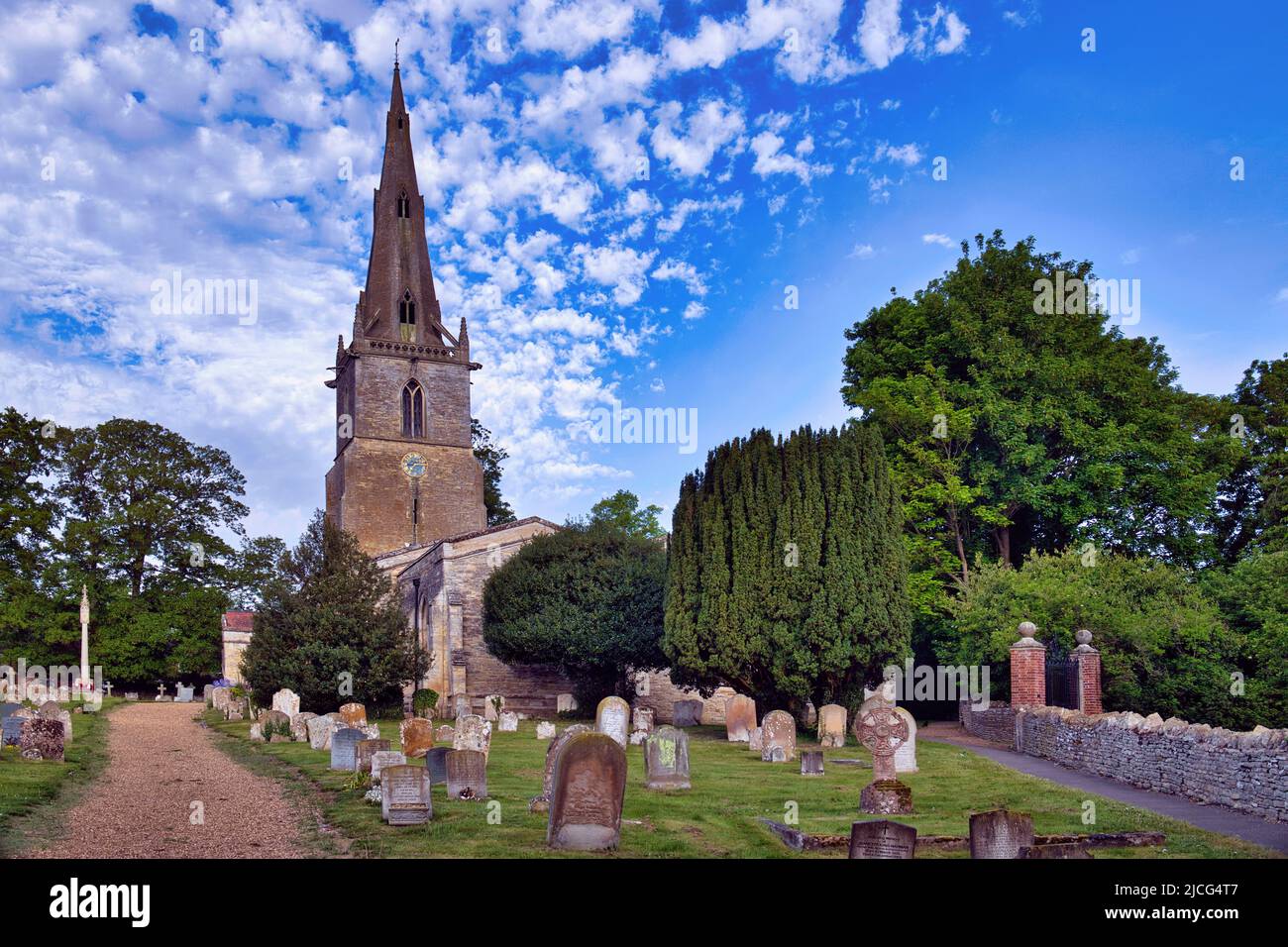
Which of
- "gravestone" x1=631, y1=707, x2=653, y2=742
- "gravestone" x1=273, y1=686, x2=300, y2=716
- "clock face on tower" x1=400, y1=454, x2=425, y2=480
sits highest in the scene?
"clock face on tower" x1=400, y1=454, x2=425, y2=480

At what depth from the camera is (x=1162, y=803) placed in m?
13.5

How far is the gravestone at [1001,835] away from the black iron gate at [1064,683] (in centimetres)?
1287

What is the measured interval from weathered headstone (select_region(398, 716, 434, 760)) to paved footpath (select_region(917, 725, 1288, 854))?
34.1ft

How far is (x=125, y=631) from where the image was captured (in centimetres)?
4753

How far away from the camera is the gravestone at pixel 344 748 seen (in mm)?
17656

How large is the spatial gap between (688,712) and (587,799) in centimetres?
2234

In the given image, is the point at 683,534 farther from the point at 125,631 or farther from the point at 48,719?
the point at 125,631

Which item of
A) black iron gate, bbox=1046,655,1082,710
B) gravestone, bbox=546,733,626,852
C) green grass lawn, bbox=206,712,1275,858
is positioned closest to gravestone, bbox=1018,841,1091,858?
green grass lawn, bbox=206,712,1275,858

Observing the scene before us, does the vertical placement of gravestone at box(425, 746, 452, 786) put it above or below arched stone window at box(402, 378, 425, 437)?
below

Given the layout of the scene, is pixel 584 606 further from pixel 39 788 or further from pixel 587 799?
pixel 587 799

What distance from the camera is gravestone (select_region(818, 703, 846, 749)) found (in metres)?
22.9

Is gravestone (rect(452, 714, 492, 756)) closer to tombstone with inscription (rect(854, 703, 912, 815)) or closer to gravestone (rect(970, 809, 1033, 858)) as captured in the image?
tombstone with inscription (rect(854, 703, 912, 815))

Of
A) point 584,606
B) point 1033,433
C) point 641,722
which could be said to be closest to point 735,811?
point 641,722
